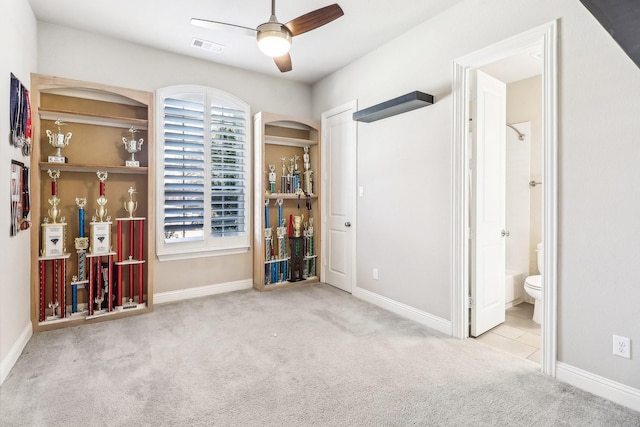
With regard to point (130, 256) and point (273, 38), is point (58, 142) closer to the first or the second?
point (130, 256)

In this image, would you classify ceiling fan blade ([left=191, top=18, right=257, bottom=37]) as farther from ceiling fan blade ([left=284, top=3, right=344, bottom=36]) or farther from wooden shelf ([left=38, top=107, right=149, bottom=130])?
wooden shelf ([left=38, top=107, right=149, bottom=130])

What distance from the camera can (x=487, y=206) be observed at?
3.04 metres

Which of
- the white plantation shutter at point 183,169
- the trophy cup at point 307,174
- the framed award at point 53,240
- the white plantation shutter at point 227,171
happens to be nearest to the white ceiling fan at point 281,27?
the white plantation shutter at point 183,169

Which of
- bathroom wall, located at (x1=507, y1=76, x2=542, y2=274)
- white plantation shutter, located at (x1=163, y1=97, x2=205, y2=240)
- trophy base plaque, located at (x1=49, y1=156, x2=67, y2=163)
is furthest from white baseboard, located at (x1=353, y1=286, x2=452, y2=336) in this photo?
trophy base plaque, located at (x1=49, y1=156, x2=67, y2=163)

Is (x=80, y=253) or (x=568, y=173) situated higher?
(x=568, y=173)

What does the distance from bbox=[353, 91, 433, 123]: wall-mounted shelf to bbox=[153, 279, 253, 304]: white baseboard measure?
2.58 m

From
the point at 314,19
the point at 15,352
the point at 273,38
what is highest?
the point at 314,19

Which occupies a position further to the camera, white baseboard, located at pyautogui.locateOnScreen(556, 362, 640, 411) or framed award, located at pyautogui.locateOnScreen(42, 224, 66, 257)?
framed award, located at pyautogui.locateOnScreen(42, 224, 66, 257)

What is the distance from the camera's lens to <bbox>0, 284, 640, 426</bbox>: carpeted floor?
1.82m

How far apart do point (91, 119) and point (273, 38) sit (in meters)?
2.32

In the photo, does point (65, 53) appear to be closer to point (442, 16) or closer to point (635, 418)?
point (442, 16)

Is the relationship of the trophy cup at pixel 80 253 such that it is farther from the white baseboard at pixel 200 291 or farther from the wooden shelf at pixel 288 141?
the wooden shelf at pixel 288 141

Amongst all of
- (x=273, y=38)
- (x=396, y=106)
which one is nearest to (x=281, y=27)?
(x=273, y=38)

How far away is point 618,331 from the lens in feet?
6.45
